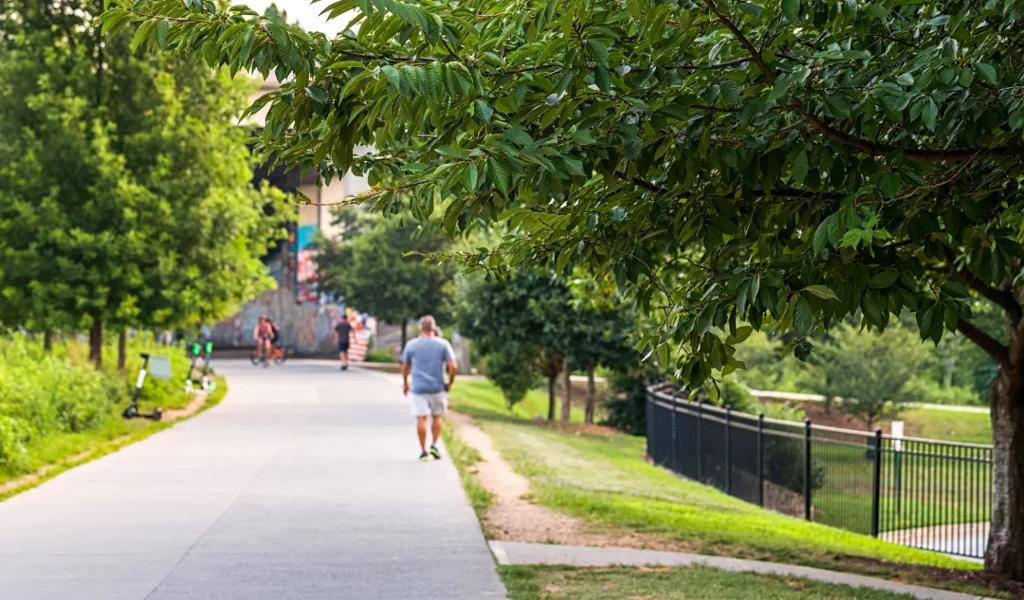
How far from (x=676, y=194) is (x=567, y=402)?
25.4m

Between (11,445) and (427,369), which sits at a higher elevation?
(427,369)

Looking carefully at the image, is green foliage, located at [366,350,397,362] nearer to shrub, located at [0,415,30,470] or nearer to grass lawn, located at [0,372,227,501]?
grass lawn, located at [0,372,227,501]

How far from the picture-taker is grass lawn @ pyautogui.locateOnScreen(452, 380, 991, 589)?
11.0 meters

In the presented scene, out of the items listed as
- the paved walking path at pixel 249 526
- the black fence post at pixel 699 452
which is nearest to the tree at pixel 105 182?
the paved walking path at pixel 249 526

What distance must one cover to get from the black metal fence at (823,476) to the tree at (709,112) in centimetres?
1032

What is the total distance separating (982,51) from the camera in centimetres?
488

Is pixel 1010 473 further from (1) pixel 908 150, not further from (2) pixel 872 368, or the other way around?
(2) pixel 872 368

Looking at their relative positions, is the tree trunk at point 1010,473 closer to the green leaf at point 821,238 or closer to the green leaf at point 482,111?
the green leaf at point 821,238

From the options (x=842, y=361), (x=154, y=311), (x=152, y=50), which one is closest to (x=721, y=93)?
(x=152, y=50)

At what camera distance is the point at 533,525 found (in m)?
11.5

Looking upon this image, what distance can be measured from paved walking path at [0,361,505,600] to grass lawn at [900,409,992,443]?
22165 mm

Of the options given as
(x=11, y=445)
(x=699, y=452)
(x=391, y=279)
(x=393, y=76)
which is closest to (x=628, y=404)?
(x=699, y=452)

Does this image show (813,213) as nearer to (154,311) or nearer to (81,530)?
(81,530)

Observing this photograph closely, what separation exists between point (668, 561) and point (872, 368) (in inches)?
1101
